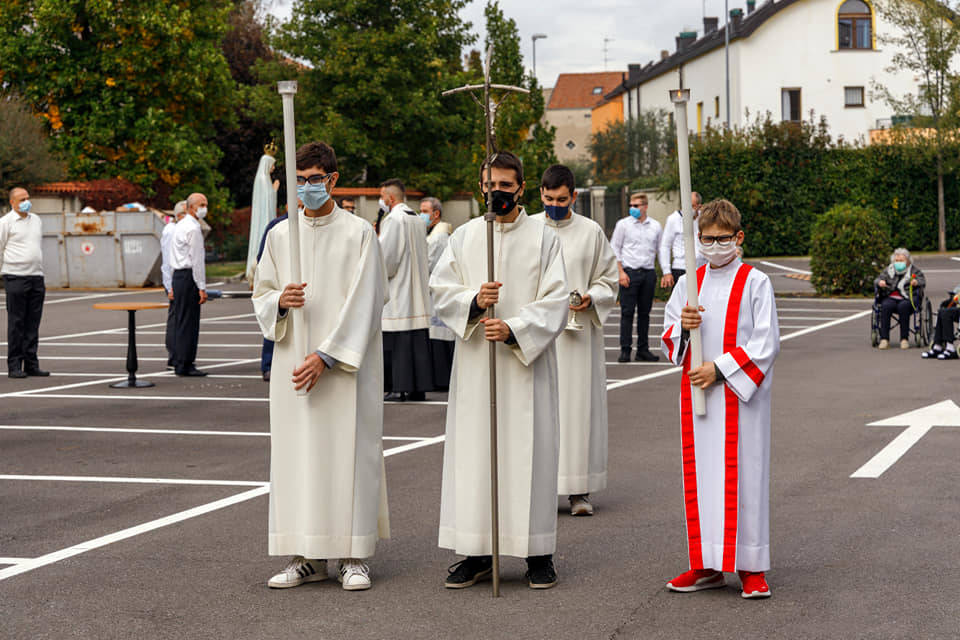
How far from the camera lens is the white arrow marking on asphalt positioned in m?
8.76

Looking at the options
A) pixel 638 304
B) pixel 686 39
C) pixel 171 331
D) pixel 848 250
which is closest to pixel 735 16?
pixel 686 39

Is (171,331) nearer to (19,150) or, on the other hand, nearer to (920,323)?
(920,323)

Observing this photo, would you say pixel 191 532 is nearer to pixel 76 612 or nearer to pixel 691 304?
pixel 76 612

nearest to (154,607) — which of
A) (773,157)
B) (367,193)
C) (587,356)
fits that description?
(587,356)

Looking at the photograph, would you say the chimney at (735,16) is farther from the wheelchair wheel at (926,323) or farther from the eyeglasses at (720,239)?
the eyeglasses at (720,239)

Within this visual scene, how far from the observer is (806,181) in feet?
132

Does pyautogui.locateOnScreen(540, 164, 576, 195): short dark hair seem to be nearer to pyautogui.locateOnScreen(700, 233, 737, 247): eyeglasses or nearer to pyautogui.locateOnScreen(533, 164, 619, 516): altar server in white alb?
pyautogui.locateOnScreen(533, 164, 619, 516): altar server in white alb

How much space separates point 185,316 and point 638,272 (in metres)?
5.66

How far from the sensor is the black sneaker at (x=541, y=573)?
19.3 feet

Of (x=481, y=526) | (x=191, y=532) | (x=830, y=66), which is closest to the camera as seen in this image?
(x=481, y=526)

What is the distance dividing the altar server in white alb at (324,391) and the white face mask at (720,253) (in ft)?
5.18

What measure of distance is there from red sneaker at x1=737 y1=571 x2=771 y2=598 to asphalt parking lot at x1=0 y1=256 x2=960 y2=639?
0.05m

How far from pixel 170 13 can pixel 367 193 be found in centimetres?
777

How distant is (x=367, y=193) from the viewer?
36375 millimetres
